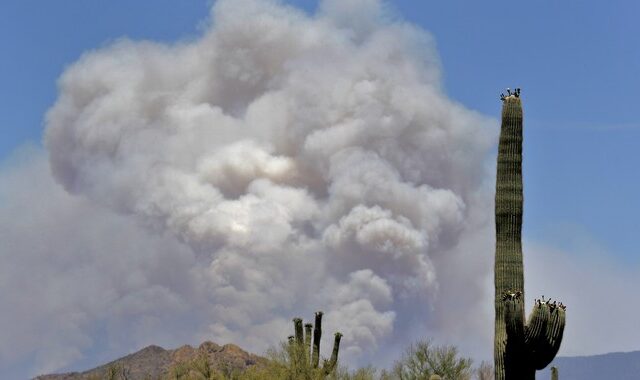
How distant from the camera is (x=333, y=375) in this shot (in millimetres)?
54188

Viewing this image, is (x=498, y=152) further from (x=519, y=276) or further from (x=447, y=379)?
(x=447, y=379)

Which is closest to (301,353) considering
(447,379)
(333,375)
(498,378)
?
(333,375)

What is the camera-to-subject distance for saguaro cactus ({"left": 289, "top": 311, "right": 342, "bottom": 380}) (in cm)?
5303

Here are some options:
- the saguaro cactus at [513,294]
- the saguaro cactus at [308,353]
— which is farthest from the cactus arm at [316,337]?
the saguaro cactus at [513,294]

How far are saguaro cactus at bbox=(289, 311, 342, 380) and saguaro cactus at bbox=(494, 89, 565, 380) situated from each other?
17.1 m

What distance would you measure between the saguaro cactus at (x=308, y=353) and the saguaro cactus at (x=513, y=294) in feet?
56.0

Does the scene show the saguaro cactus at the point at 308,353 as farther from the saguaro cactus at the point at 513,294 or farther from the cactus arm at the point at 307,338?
the saguaro cactus at the point at 513,294

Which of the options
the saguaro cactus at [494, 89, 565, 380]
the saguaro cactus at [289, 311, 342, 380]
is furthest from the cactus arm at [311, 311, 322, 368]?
the saguaro cactus at [494, 89, 565, 380]

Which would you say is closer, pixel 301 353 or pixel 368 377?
pixel 301 353

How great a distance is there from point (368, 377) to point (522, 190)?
884 inches

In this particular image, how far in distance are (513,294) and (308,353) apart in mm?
19806

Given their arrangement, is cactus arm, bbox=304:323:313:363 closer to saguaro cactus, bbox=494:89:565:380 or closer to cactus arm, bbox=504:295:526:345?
saguaro cactus, bbox=494:89:565:380

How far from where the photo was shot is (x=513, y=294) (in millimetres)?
36250

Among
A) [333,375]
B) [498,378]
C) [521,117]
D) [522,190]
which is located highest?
[521,117]
